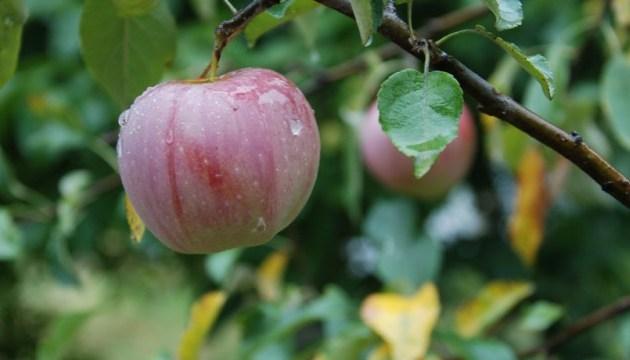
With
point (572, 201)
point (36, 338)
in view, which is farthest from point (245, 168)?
point (36, 338)

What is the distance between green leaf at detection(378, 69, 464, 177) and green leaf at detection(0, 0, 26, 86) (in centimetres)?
22

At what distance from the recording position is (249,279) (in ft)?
5.85

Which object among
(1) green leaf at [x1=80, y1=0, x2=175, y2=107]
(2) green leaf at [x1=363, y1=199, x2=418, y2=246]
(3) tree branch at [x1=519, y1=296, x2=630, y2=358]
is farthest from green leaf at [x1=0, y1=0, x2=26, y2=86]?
(2) green leaf at [x1=363, y1=199, x2=418, y2=246]

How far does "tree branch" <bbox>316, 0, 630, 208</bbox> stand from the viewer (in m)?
0.55

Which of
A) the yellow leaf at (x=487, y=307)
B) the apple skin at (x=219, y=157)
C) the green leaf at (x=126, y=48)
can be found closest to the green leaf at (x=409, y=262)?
the yellow leaf at (x=487, y=307)

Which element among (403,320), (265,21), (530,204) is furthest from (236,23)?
(530,204)

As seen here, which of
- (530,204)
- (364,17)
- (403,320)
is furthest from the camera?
(530,204)

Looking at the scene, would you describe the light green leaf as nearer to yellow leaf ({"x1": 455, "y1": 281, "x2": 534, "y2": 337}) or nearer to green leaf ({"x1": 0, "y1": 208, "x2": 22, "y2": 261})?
yellow leaf ({"x1": 455, "y1": 281, "x2": 534, "y2": 337})

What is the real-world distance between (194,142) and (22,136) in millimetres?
1234

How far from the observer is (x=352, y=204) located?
132 centimetres

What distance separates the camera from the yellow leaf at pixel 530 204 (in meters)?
1.19

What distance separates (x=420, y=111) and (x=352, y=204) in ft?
2.58

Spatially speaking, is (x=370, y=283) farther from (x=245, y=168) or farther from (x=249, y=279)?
(x=245, y=168)

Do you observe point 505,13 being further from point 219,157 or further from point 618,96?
point 618,96
